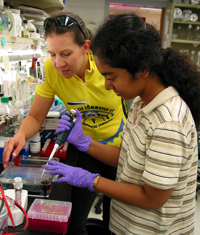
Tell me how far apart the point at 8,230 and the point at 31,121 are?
2.41 ft

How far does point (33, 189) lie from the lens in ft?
3.12

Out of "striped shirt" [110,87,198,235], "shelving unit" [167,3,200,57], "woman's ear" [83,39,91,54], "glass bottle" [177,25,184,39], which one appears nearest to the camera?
"striped shirt" [110,87,198,235]

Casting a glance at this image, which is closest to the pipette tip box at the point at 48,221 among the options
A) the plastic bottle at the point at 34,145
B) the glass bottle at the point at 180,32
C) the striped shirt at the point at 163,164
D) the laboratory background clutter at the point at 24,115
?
the laboratory background clutter at the point at 24,115

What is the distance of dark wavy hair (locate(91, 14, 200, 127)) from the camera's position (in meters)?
0.76

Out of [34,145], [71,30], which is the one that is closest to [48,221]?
[34,145]

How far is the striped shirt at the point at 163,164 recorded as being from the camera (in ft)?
2.39

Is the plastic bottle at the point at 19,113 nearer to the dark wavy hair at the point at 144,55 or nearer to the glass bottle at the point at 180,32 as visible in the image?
the dark wavy hair at the point at 144,55

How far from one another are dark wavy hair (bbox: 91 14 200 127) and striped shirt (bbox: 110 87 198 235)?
70 mm

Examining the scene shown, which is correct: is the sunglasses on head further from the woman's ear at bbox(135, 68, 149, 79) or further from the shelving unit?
the shelving unit

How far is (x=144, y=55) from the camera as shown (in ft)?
2.52

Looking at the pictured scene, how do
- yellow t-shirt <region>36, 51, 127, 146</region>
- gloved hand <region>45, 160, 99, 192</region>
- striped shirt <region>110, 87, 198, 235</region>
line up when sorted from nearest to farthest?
striped shirt <region>110, 87, 198, 235</region> < gloved hand <region>45, 160, 99, 192</region> < yellow t-shirt <region>36, 51, 127, 146</region>

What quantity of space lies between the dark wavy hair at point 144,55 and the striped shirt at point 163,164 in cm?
7

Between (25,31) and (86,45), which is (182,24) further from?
(86,45)

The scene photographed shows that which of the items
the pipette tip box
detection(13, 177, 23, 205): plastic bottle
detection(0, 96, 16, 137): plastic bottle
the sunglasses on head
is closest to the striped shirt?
the pipette tip box
